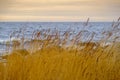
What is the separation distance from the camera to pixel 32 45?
6.19m

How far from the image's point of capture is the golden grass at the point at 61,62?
5.39m

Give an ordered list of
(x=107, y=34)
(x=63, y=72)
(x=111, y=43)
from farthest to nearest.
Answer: (x=111, y=43), (x=107, y=34), (x=63, y=72)

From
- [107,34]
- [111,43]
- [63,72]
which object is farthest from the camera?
[111,43]

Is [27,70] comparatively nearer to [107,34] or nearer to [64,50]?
[64,50]

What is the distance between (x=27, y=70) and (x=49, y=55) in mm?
766

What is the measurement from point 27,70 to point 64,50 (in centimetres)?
95

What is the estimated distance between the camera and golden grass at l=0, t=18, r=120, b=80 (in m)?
5.39

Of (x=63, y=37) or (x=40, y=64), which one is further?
(x=63, y=37)

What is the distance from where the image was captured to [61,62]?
5586mm

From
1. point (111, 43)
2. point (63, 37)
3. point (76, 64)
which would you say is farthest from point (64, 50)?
point (111, 43)

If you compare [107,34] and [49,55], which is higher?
[107,34]

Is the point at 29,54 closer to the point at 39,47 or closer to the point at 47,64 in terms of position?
the point at 39,47

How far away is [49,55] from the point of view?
609 cm

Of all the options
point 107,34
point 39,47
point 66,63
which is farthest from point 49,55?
point 107,34
